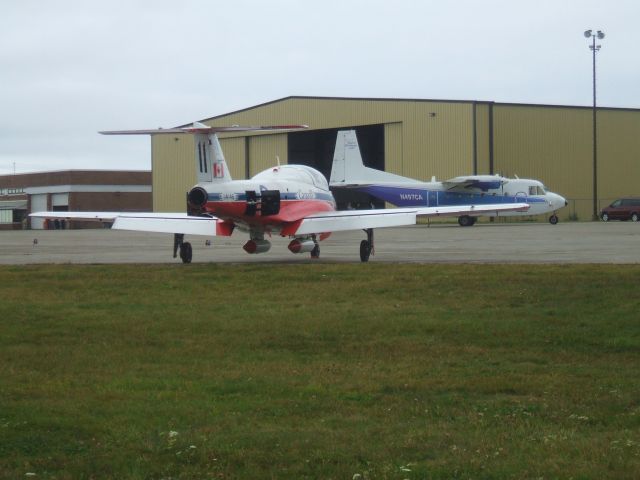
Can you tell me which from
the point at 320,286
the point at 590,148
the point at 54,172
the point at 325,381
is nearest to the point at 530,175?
the point at 590,148

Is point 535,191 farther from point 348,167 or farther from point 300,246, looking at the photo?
point 300,246

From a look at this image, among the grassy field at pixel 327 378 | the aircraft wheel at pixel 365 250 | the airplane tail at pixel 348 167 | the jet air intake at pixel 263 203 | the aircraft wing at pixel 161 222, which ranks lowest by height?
the grassy field at pixel 327 378

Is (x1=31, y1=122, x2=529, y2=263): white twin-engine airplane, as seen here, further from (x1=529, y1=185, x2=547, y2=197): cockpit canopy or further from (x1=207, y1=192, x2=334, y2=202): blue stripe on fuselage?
(x1=529, y1=185, x2=547, y2=197): cockpit canopy

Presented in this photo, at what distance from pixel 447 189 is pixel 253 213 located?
129 ft

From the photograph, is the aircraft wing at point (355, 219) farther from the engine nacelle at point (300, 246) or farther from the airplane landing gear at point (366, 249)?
the engine nacelle at point (300, 246)

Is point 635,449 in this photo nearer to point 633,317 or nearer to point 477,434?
point 477,434

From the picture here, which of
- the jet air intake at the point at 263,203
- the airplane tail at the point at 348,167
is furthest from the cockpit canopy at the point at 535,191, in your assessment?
the jet air intake at the point at 263,203

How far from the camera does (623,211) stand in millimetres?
67438

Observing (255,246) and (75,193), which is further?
(75,193)

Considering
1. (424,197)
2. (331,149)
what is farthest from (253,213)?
(331,149)

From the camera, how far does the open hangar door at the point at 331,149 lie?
257ft

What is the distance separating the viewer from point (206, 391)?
31.4ft

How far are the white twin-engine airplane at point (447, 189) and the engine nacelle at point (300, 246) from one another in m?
32.3

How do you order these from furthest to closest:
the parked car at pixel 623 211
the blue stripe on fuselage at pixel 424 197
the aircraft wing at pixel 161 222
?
the parked car at pixel 623 211
the blue stripe on fuselage at pixel 424 197
the aircraft wing at pixel 161 222
